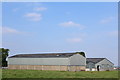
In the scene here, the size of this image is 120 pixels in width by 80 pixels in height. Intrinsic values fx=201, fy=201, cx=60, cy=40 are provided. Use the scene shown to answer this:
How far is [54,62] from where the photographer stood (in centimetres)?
4647

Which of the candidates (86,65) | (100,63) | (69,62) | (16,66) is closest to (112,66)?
(100,63)

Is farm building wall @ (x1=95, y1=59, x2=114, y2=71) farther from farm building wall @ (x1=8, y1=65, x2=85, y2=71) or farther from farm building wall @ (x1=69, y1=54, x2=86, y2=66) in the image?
farm building wall @ (x1=8, y1=65, x2=85, y2=71)

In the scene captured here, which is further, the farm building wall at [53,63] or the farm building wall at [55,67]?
the farm building wall at [53,63]

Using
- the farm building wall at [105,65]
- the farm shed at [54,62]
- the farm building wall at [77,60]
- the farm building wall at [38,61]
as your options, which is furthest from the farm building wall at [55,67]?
the farm building wall at [105,65]

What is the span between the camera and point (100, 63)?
180 feet

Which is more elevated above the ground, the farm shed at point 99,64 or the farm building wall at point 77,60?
the farm building wall at point 77,60

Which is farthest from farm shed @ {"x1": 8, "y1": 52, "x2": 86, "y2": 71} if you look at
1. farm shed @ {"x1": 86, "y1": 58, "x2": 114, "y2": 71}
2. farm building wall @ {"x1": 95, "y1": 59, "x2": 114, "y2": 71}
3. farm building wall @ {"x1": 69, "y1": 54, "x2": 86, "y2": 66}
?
farm building wall @ {"x1": 95, "y1": 59, "x2": 114, "y2": 71}

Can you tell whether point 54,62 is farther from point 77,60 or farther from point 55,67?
point 77,60

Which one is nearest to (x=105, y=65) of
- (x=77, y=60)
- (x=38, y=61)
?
(x=77, y=60)

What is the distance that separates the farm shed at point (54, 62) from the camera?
45.0m

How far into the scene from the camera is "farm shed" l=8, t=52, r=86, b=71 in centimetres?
4499

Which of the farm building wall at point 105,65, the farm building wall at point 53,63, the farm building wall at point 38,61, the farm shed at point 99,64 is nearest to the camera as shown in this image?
the farm building wall at point 53,63

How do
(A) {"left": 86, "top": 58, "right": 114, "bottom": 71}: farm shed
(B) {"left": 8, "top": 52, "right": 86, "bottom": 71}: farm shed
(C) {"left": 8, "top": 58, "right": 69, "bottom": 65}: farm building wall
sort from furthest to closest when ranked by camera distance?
(A) {"left": 86, "top": 58, "right": 114, "bottom": 71}: farm shed → (C) {"left": 8, "top": 58, "right": 69, "bottom": 65}: farm building wall → (B) {"left": 8, "top": 52, "right": 86, "bottom": 71}: farm shed

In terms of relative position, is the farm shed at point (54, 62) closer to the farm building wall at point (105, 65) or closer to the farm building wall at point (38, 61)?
the farm building wall at point (38, 61)
